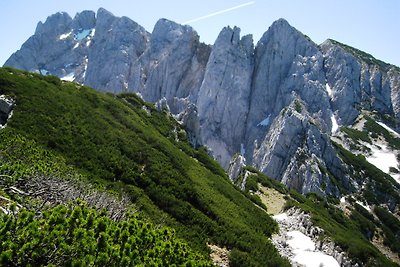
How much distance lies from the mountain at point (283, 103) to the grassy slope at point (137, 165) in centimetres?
2109

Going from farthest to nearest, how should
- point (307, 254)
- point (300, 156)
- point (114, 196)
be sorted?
1. point (300, 156)
2. point (307, 254)
3. point (114, 196)

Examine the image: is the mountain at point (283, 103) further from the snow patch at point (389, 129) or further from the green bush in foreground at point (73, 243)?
the green bush in foreground at point (73, 243)

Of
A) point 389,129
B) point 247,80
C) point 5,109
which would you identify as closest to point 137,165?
point 5,109

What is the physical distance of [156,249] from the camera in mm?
14234

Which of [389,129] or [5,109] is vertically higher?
[389,129]

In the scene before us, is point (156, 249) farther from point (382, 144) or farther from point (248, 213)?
point (382, 144)

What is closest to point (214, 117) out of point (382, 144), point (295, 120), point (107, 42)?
point (295, 120)

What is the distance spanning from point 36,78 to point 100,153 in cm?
2081

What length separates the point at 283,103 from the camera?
15412cm

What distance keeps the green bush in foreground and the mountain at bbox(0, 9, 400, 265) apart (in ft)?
194

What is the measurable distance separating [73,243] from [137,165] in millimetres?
31660

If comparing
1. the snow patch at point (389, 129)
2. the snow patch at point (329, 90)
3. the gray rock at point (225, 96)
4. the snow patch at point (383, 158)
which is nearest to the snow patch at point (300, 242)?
the snow patch at point (383, 158)

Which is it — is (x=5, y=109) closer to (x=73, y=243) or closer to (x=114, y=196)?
(x=114, y=196)

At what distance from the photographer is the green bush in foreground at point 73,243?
1060 centimetres
